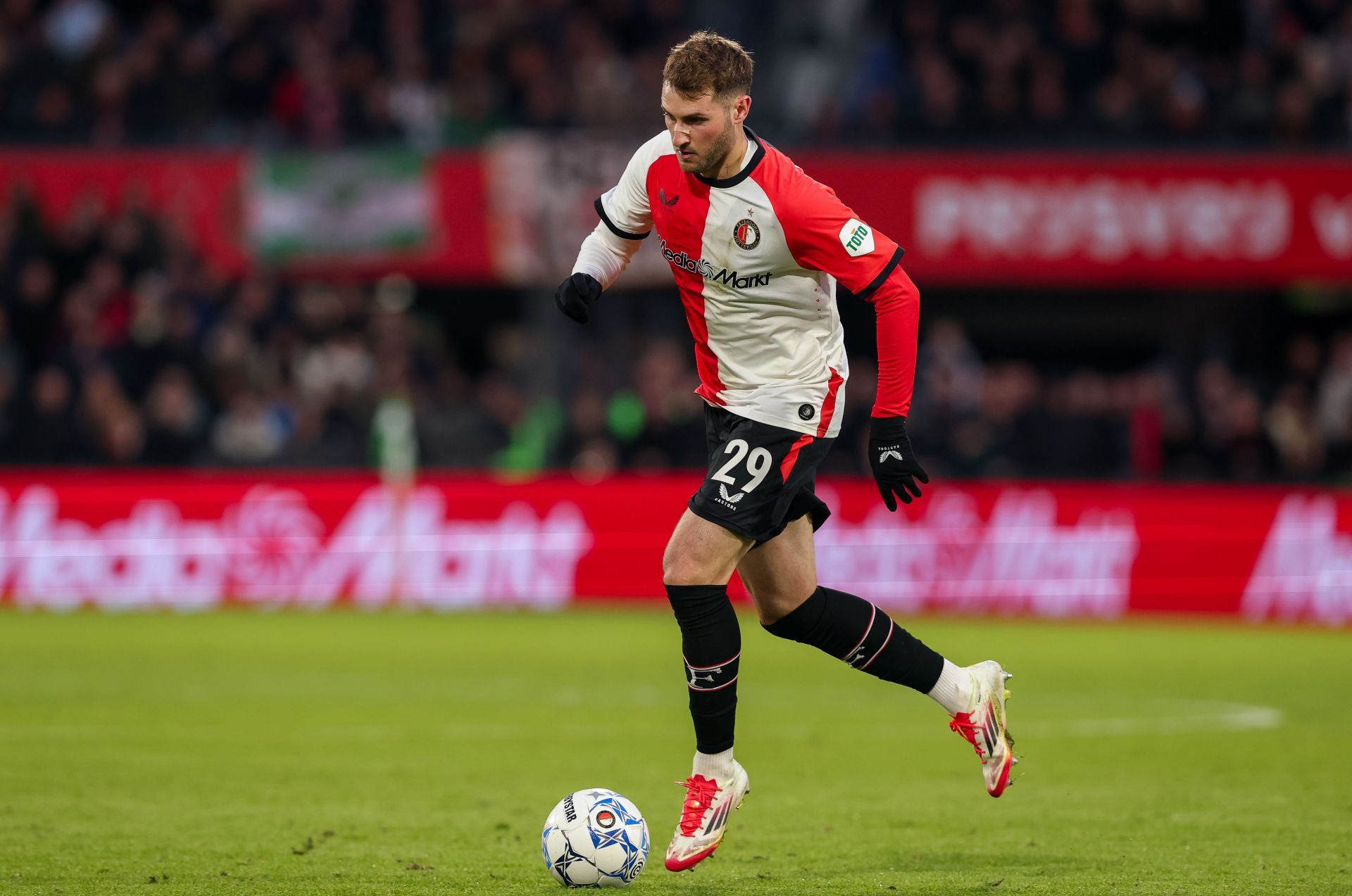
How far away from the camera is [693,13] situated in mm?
22188

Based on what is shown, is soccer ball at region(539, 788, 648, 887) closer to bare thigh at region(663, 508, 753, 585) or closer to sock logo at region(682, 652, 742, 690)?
sock logo at region(682, 652, 742, 690)

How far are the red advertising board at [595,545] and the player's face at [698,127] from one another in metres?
10.4

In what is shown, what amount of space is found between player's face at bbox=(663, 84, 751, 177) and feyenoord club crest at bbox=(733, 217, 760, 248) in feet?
0.73

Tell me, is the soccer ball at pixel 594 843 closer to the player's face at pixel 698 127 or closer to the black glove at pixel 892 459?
the black glove at pixel 892 459

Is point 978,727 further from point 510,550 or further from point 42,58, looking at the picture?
point 42,58

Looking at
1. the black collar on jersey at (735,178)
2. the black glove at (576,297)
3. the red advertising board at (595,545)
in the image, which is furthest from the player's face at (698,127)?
the red advertising board at (595,545)

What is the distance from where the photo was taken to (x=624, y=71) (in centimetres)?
2056

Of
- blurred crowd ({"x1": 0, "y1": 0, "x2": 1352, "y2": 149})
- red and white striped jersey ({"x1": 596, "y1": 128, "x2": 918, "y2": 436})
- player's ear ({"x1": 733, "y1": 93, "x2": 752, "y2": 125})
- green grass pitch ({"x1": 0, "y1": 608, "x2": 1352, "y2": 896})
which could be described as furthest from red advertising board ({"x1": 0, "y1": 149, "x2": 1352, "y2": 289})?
player's ear ({"x1": 733, "y1": 93, "x2": 752, "y2": 125})

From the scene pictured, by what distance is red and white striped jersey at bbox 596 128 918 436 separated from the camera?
19.9 feet

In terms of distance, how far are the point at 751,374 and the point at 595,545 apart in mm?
10521

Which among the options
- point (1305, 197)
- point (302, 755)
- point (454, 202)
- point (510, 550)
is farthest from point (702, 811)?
point (1305, 197)

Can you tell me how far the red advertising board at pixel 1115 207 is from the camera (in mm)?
19750

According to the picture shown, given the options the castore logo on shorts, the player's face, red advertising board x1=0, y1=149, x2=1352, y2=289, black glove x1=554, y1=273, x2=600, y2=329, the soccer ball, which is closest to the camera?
the soccer ball

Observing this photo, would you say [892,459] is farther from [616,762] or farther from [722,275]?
[616,762]
